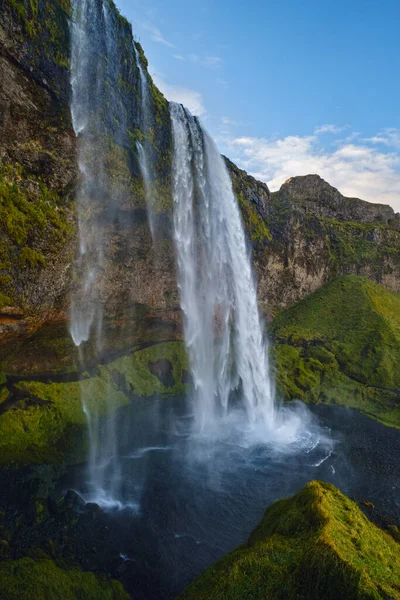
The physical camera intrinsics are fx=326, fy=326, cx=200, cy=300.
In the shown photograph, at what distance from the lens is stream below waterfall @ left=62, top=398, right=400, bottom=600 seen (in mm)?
14523

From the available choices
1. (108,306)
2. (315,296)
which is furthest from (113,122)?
(315,296)

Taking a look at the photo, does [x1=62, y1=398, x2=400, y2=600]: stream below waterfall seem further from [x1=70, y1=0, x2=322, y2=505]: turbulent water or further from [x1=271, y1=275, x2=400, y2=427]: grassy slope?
[x1=271, y1=275, x2=400, y2=427]: grassy slope

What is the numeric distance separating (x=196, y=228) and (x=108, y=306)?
11.8 metres

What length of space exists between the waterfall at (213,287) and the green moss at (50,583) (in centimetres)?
1794

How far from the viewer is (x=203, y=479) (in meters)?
20.6

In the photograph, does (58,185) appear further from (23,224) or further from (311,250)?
(311,250)

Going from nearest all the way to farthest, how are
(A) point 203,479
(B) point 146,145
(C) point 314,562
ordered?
(C) point 314,562, (A) point 203,479, (B) point 146,145

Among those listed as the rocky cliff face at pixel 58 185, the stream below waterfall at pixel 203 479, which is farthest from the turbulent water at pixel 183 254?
the stream below waterfall at pixel 203 479

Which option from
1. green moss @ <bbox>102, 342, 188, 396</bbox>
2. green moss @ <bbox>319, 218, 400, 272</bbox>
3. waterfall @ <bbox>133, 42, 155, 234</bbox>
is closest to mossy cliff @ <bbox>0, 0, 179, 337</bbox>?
waterfall @ <bbox>133, 42, 155, 234</bbox>

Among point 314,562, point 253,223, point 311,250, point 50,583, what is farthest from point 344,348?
point 314,562

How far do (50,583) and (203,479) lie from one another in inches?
443

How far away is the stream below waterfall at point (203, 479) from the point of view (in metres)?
14.5

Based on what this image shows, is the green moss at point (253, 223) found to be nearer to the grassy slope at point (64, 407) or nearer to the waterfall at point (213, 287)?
the waterfall at point (213, 287)

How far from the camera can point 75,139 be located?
2283cm
